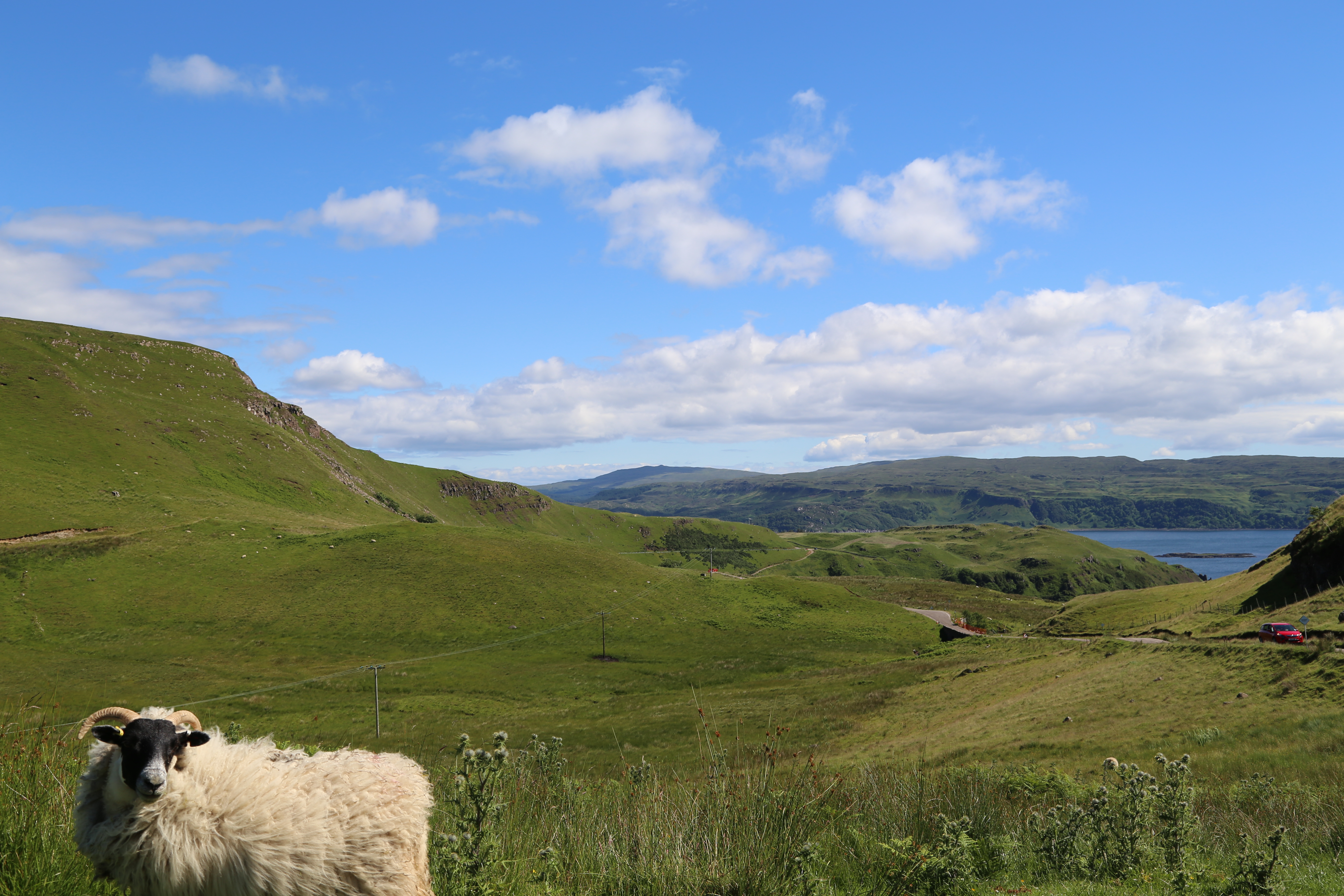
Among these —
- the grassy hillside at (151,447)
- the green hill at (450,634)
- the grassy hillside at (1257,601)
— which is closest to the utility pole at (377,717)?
the green hill at (450,634)

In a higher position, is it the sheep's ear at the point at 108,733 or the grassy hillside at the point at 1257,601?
the sheep's ear at the point at 108,733

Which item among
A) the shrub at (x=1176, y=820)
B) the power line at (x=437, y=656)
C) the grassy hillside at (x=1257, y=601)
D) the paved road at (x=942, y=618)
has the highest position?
the shrub at (x=1176, y=820)

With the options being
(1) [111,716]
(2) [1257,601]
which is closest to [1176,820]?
(1) [111,716]

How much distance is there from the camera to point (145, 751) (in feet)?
15.5

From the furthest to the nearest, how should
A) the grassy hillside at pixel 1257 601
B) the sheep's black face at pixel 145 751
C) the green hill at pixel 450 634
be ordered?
the grassy hillside at pixel 1257 601
the green hill at pixel 450 634
the sheep's black face at pixel 145 751

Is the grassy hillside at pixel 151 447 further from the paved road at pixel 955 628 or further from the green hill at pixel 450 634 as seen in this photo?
the paved road at pixel 955 628

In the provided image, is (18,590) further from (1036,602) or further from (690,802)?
Answer: (1036,602)

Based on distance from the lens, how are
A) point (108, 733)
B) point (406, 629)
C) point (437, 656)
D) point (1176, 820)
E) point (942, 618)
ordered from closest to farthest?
1. point (108, 733)
2. point (1176, 820)
3. point (437, 656)
4. point (406, 629)
5. point (942, 618)

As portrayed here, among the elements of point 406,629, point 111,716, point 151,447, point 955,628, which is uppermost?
point 151,447

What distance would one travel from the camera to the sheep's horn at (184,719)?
17.1ft

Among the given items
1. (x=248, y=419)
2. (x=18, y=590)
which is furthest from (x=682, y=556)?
(x=18, y=590)

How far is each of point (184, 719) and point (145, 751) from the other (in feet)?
2.24

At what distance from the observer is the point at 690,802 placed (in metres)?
7.01

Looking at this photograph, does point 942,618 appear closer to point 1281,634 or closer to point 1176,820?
point 1281,634
